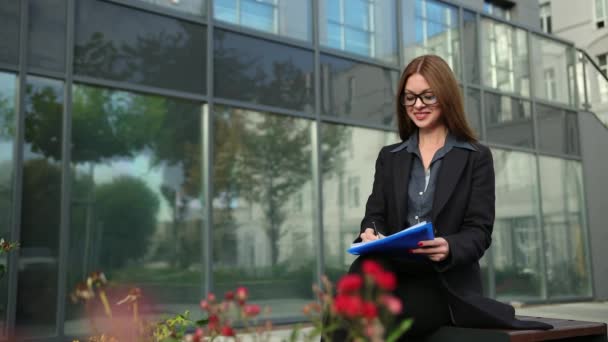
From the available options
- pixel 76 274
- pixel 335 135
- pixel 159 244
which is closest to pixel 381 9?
pixel 335 135

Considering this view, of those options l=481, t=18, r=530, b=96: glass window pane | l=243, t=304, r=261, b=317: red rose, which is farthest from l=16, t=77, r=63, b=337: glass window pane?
l=481, t=18, r=530, b=96: glass window pane

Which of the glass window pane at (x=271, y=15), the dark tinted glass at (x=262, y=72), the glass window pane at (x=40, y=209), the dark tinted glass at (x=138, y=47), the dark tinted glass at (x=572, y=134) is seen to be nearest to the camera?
the glass window pane at (x=40, y=209)

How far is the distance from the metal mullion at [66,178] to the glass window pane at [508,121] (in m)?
7.03

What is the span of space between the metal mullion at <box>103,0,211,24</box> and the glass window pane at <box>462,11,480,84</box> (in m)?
5.08

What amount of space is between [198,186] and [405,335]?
18.3 ft

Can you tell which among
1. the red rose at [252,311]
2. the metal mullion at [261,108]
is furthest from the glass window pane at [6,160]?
the red rose at [252,311]

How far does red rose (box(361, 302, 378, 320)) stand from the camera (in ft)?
2.50

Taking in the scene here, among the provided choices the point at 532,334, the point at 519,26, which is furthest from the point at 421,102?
the point at 519,26

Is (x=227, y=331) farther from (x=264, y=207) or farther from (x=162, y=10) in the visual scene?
(x=264, y=207)

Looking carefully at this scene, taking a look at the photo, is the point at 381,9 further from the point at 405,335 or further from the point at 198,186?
the point at 405,335

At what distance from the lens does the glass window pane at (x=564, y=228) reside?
1215 cm

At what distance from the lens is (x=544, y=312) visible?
10.3 m

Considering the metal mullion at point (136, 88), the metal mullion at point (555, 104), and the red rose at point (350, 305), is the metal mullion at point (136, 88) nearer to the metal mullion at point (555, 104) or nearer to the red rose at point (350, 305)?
the red rose at point (350, 305)

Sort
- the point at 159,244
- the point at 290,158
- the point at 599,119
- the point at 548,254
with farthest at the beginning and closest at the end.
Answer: the point at 599,119
the point at 548,254
the point at 290,158
the point at 159,244
